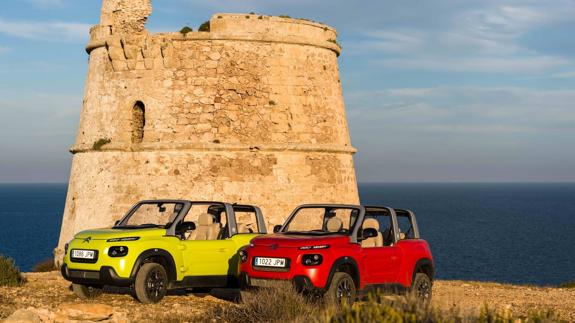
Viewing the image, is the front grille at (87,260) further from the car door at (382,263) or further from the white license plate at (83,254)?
the car door at (382,263)

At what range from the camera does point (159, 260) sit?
10109 mm

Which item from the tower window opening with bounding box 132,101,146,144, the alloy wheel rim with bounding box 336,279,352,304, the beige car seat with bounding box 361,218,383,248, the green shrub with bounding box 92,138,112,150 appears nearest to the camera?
the alloy wheel rim with bounding box 336,279,352,304

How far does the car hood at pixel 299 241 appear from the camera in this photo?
880 cm

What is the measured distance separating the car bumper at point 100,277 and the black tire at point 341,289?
2.87 meters

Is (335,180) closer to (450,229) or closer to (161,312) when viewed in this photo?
(161,312)

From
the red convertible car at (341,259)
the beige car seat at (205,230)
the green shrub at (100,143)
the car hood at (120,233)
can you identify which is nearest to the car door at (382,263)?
the red convertible car at (341,259)

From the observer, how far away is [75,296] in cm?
1092

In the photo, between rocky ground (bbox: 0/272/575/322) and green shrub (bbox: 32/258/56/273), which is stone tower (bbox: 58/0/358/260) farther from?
rocky ground (bbox: 0/272/575/322)

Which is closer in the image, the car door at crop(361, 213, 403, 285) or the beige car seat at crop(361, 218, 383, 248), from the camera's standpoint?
the car door at crop(361, 213, 403, 285)

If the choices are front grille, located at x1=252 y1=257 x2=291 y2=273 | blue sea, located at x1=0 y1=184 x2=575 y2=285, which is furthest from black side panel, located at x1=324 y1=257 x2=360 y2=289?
blue sea, located at x1=0 y1=184 x2=575 y2=285

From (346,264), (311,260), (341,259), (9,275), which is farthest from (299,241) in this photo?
(9,275)

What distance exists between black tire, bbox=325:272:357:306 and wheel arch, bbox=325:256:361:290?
67mm

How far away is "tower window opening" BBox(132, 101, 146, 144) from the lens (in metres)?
16.8

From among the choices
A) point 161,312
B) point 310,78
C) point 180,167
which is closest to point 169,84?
point 180,167
